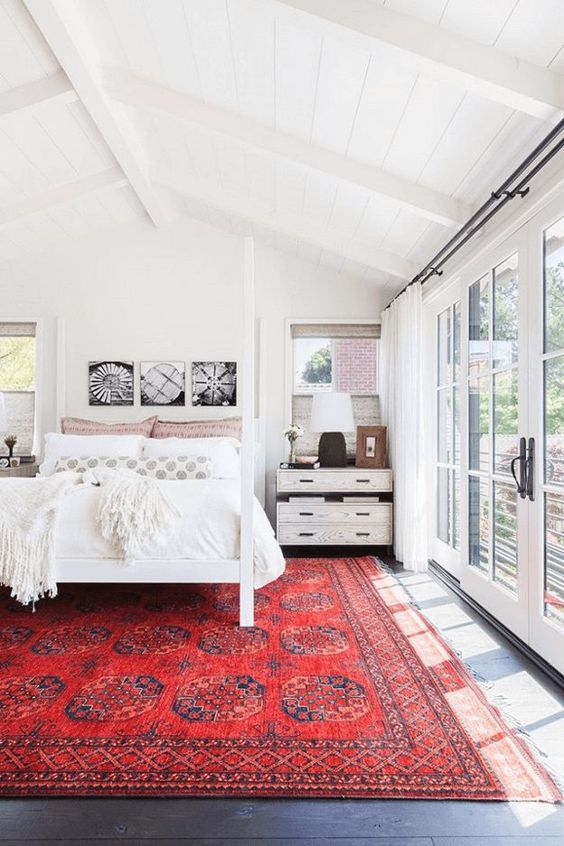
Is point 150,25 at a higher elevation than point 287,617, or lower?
higher

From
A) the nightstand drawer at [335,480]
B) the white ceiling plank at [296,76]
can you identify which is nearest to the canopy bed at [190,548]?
the white ceiling plank at [296,76]

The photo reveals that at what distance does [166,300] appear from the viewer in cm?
496

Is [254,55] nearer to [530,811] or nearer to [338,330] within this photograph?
[338,330]

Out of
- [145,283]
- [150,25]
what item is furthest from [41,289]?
[150,25]

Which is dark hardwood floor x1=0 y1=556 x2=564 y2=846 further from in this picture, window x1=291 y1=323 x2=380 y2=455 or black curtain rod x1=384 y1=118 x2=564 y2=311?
window x1=291 y1=323 x2=380 y2=455

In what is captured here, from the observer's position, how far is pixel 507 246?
2.76 meters

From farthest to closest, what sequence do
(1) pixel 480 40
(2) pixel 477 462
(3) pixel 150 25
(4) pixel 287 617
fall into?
(2) pixel 477 462
(4) pixel 287 617
(3) pixel 150 25
(1) pixel 480 40

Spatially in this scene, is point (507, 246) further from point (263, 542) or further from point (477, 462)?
point (263, 542)

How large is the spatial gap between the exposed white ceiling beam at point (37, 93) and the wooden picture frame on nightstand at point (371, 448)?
3.09m

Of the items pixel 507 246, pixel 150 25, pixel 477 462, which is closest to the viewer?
pixel 150 25

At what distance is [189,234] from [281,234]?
0.93 metres

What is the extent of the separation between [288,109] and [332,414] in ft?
7.54

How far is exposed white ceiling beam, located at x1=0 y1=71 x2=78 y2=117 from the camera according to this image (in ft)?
9.62

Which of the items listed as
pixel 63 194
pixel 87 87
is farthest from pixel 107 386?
pixel 87 87
